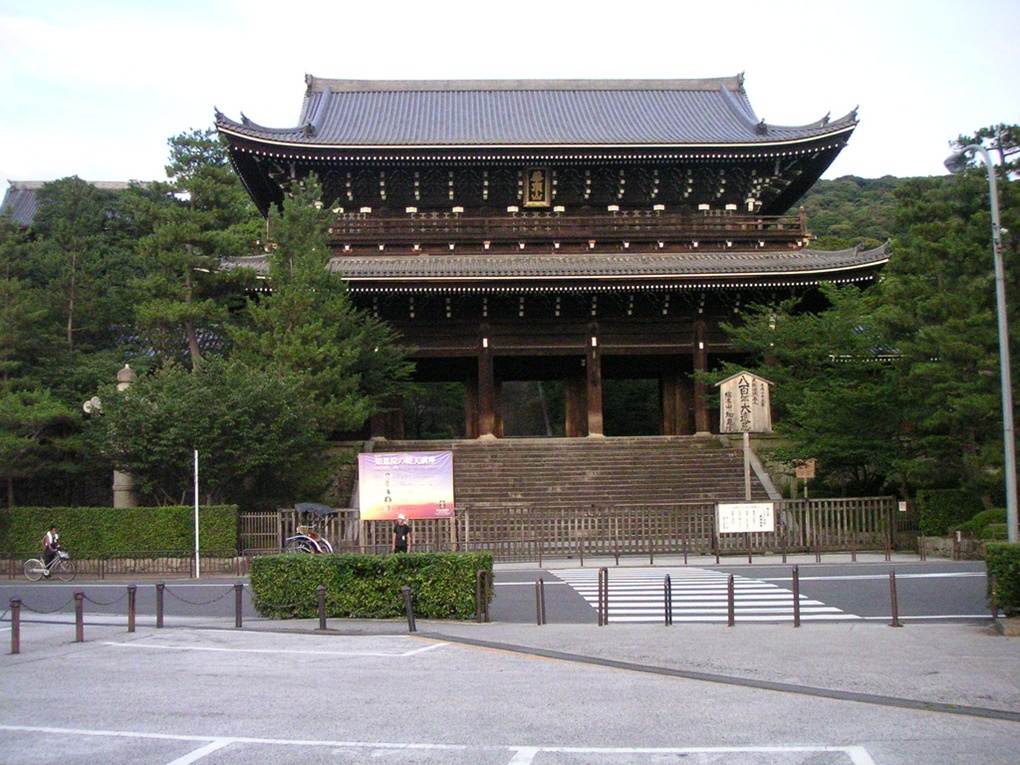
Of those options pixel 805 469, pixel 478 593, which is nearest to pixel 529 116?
pixel 805 469

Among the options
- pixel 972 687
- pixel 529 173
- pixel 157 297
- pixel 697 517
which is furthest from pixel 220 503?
pixel 972 687

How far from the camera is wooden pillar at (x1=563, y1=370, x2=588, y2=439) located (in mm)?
39312

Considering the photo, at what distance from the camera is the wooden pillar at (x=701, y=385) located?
33594mm

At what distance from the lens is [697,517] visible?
26781mm

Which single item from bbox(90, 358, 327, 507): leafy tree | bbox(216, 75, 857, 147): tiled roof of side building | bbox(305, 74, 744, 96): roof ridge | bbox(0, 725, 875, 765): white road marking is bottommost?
bbox(0, 725, 875, 765): white road marking

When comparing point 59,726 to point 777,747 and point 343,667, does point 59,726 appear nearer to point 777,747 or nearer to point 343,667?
point 343,667

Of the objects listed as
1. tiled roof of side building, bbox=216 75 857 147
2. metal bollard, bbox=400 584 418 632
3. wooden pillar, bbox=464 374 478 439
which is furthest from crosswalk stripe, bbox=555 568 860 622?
tiled roof of side building, bbox=216 75 857 147

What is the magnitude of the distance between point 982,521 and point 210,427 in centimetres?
1892

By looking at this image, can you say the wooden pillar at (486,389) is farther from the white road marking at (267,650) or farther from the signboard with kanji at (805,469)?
the white road marking at (267,650)

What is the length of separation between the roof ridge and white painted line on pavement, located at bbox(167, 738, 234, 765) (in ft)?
127

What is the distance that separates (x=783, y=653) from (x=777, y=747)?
4431 mm

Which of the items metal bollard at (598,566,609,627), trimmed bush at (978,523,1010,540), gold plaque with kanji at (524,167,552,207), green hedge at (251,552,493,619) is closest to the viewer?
metal bollard at (598,566,609,627)

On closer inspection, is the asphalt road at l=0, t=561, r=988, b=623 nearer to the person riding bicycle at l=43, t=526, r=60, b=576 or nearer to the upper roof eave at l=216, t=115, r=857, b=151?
the person riding bicycle at l=43, t=526, r=60, b=576

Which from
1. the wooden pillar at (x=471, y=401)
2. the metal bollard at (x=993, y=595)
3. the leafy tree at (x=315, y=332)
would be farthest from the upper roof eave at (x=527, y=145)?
the metal bollard at (x=993, y=595)
